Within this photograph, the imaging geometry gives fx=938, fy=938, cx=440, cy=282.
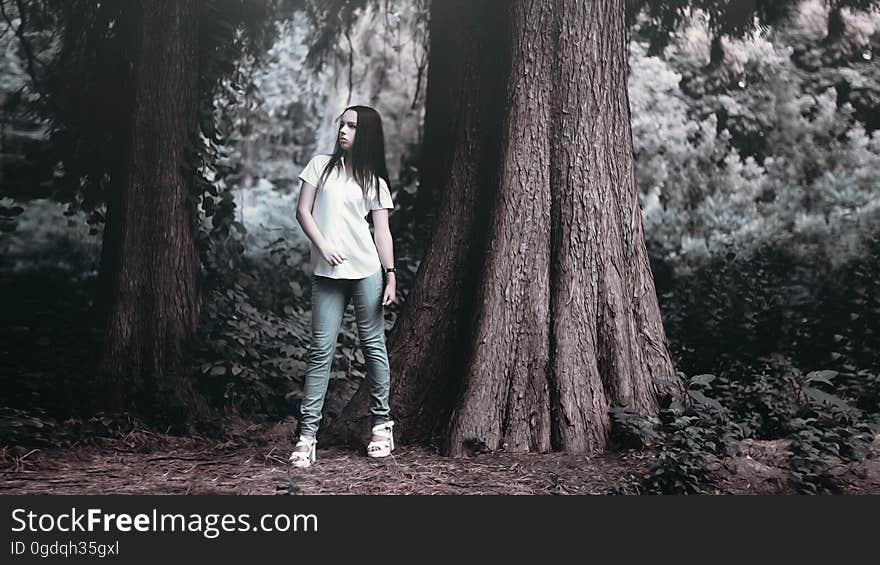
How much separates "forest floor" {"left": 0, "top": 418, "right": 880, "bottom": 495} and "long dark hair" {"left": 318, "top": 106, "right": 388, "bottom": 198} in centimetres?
136

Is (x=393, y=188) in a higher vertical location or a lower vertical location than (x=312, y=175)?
higher

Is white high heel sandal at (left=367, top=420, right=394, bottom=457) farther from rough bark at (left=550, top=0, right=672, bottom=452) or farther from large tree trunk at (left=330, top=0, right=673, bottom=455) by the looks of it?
rough bark at (left=550, top=0, right=672, bottom=452)

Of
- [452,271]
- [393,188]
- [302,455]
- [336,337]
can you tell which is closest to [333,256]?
[336,337]

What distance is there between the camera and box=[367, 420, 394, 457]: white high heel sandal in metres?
A: 4.71

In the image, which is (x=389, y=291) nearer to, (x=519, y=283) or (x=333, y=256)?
(x=333, y=256)

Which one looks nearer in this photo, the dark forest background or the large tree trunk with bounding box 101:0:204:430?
the large tree trunk with bounding box 101:0:204:430

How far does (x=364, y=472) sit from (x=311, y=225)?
1.21 metres

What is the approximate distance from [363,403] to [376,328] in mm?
584

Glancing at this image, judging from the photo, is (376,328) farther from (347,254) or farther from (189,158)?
(189,158)

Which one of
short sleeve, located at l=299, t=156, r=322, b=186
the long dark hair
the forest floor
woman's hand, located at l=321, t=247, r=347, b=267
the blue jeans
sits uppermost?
the long dark hair

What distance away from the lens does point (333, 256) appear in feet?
14.7

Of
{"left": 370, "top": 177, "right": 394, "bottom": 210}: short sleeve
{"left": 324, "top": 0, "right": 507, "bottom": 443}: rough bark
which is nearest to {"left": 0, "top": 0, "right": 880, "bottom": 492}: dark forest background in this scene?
{"left": 324, "top": 0, "right": 507, "bottom": 443}: rough bark

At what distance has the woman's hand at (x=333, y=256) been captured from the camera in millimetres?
4480

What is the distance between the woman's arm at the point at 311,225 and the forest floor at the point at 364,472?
1.02 meters
